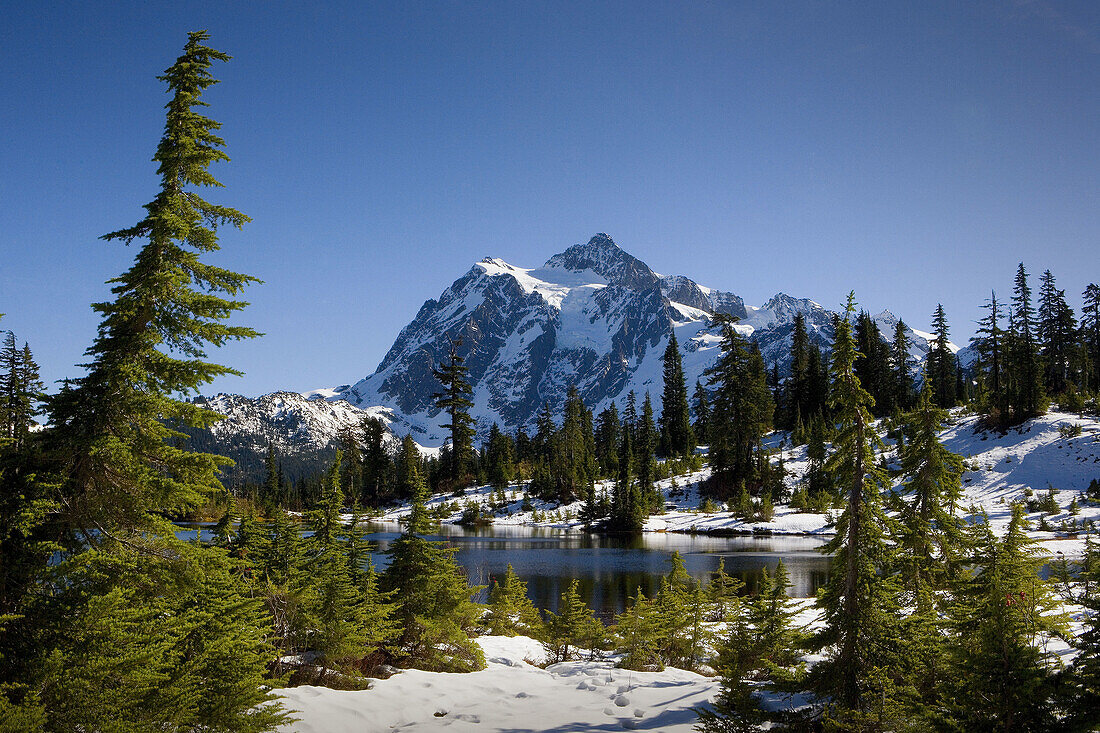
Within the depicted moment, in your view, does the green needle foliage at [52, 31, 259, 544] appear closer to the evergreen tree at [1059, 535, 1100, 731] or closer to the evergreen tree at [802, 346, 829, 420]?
the evergreen tree at [1059, 535, 1100, 731]

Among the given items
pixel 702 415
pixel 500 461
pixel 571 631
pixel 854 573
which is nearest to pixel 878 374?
pixel 702 415

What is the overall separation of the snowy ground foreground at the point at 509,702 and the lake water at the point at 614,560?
497 inches

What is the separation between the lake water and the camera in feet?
101

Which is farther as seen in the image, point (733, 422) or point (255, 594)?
point (733, 422)

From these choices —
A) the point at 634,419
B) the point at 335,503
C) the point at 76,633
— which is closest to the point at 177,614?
the point at 76,633

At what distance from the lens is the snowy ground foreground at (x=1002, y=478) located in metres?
40.7

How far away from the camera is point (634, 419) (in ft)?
359

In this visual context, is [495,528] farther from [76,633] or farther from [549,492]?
[76,633]

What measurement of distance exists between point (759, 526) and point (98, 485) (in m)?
52.7

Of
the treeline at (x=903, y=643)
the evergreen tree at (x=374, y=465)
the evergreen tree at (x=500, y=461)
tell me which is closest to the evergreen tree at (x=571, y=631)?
the treeline at (x=903, y=643)

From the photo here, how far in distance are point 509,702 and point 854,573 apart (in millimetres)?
6671

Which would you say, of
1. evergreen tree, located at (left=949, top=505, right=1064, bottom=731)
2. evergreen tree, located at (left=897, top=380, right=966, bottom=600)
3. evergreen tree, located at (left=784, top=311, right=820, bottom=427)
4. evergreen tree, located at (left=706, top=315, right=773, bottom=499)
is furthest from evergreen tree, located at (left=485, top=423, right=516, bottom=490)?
evergreen tree, located at (left=949, top=505, right=1064, bottom=731)

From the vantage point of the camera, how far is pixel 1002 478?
4856cm

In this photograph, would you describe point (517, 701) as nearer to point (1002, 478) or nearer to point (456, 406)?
point (1002, 478)
